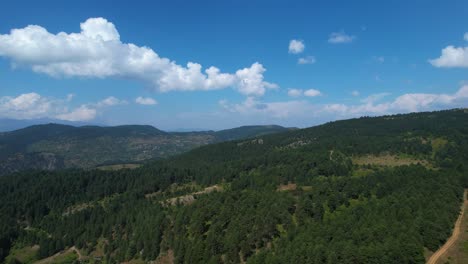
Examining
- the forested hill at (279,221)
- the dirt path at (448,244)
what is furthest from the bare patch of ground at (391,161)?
the dirt path at (448,244)

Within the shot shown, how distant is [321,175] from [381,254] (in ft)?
348

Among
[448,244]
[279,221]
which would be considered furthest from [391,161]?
[448,244]

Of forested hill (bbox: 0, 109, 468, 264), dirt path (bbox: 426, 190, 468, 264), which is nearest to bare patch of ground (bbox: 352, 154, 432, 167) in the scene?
forested hill (bbox: 0, 109, 468, 264)

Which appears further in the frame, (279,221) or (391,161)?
(391,161)

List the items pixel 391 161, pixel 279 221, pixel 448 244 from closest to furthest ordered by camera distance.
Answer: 1. pixel 448 244
2. pixel 279 221
3. pixel 391 161

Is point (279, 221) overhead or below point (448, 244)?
below

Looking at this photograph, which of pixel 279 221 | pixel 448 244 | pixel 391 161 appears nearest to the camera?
pixel 448 244

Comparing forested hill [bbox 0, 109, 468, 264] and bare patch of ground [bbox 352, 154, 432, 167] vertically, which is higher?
bare patch of ground [bbox 352, 154, 432, 167]

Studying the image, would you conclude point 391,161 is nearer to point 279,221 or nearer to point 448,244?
point 279,221

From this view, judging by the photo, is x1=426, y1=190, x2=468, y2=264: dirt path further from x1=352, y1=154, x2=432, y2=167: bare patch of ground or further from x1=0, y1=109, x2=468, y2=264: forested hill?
x1=352, y1=154, x2=432, y2=167: bare patch of ground

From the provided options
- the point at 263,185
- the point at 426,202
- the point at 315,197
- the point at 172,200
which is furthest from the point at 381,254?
the point at 172,200

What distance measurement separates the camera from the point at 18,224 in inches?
7603

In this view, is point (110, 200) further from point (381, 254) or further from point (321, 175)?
point (381, 254)

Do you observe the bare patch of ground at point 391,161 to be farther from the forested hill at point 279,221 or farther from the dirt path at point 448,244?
the dirt path at point 448,244
